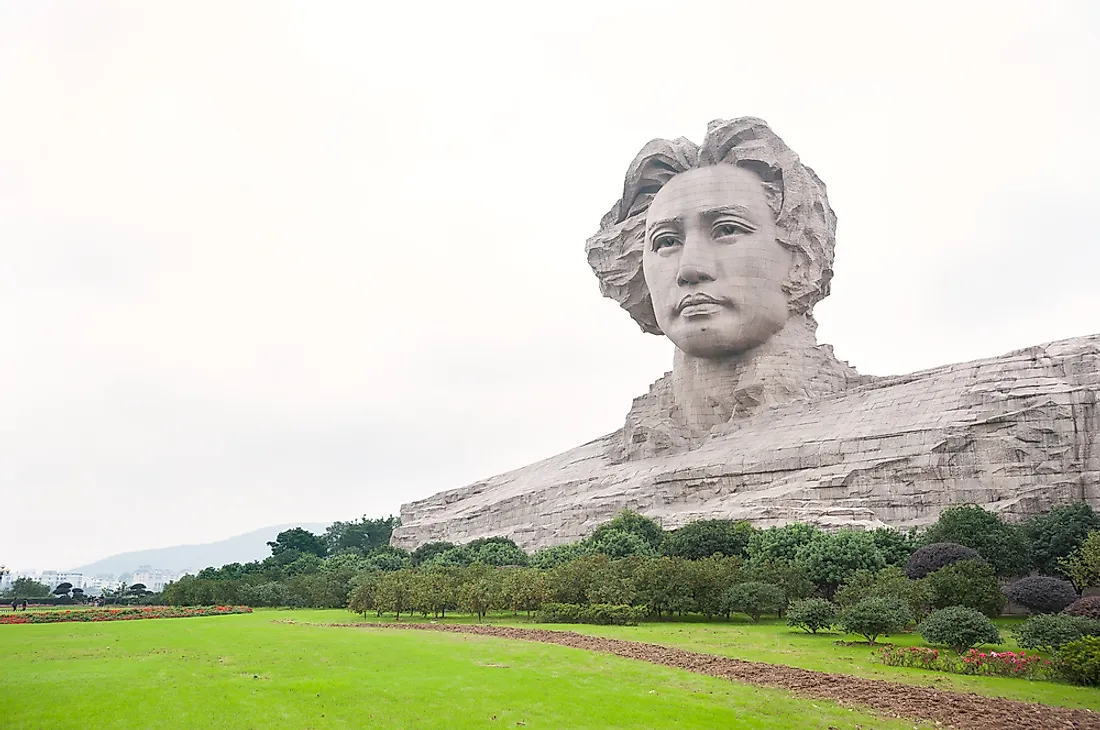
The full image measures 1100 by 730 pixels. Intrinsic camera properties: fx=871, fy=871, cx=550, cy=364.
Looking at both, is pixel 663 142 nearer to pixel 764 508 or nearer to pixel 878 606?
pixel 764 508

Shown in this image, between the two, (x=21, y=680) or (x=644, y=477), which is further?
(x=644, y=477)

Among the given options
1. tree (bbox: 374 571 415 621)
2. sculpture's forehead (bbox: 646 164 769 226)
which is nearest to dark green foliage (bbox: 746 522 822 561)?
tree (bbox: 374 571 415 621)

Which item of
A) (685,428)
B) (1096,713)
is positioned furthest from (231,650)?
(685,428)

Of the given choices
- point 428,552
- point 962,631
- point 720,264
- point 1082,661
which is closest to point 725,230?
point 720,264

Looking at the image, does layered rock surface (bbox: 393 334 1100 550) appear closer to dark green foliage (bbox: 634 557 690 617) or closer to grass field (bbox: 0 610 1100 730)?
dark green foliage (bbox: 634 557 690 617)

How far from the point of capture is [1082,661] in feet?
30.9

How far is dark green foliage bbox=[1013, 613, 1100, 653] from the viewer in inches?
408

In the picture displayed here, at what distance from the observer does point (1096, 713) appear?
8211 millimetres

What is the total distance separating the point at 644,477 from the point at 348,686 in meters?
21.9

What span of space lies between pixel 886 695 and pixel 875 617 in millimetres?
3966

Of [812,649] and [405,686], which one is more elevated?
[405,686]

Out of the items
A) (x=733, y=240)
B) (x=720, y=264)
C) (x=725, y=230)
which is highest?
(x=725, y=230)

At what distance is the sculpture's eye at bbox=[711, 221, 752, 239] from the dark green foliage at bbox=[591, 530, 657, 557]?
12761 mm

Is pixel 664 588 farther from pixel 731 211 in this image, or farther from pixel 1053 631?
pixel 731 211
